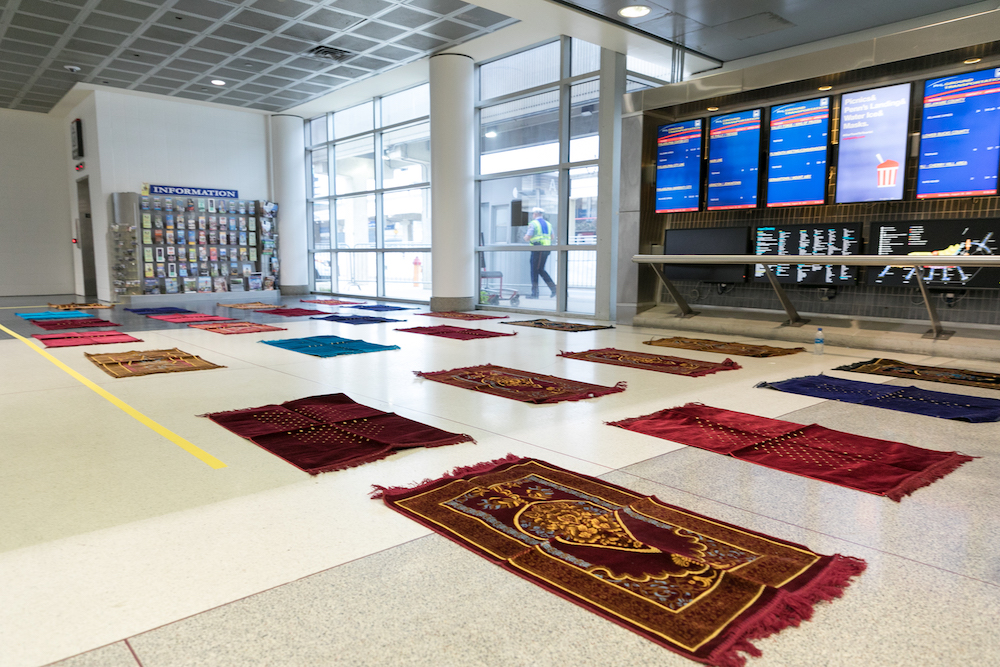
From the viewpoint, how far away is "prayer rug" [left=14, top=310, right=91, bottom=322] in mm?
9860

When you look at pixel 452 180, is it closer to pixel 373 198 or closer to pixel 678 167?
pixel 373 198

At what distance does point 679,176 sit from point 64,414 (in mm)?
7414

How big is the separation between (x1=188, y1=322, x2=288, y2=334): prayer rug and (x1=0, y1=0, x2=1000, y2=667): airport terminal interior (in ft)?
0.44

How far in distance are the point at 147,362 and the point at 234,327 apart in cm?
289

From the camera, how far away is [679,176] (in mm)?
8695

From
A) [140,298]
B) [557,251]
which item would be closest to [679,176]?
[557,251]

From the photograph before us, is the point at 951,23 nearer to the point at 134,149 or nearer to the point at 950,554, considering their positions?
the point at 950,554

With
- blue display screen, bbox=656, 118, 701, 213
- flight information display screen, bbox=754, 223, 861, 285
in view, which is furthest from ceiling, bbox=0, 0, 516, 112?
flight information display screen, bbox=754, 223, 861, 285

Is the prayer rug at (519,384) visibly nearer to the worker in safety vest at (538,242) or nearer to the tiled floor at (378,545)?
the tiled floor at (378,545)

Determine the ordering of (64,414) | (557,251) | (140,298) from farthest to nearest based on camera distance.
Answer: (140,298) → (557,251) → (64,414)

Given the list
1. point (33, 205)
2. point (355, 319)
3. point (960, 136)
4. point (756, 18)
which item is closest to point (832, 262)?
point (960, 136)

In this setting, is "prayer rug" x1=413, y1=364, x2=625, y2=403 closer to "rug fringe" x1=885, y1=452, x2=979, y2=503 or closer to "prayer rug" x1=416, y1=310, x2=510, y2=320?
"rug fringe" x1=885, y1=452, x2=979, y2=503

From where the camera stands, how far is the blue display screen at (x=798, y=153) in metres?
7.36

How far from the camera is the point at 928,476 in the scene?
2703mm
